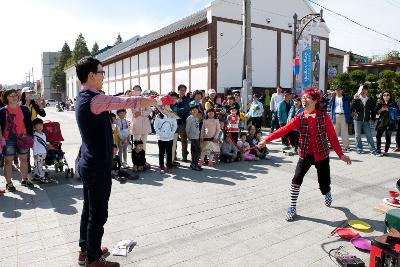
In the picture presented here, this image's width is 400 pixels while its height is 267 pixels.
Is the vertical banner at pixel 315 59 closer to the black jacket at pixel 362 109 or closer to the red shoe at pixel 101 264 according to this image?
the black jacket at pixel 362 109

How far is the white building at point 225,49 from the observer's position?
19.1 m

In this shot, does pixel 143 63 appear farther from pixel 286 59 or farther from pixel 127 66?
pixel 286 59

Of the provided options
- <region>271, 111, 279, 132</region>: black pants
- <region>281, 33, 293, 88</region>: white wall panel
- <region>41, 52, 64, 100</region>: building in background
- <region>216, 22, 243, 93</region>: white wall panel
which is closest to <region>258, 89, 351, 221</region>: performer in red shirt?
<region>271, 111, 279, 132</region>: black pants

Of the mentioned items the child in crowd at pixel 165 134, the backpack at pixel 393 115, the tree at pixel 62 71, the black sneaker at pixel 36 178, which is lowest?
the black sneaker at pixel 36 178

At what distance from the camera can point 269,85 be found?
72.1 ft

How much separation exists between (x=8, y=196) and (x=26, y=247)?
2.39 meters

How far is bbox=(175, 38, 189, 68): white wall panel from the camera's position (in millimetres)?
21250

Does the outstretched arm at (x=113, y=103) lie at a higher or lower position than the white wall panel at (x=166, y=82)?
lower

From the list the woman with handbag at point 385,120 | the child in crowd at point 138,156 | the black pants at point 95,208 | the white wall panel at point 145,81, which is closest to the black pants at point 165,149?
the child in crowd at point 138,156

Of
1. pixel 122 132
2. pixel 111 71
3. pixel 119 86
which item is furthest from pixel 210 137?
pixel 111 71

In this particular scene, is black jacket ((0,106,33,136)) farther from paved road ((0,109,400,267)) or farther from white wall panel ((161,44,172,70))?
white wall panel ((161,44,172,70))

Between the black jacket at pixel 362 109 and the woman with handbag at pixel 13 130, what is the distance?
889cm

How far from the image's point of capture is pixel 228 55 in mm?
19594

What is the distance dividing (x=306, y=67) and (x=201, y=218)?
850 inches
